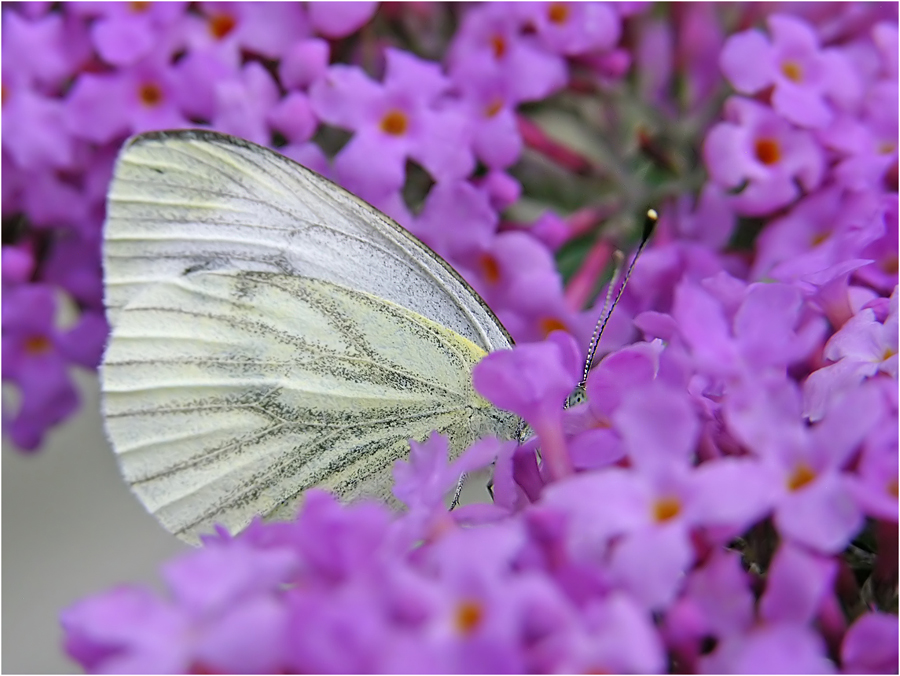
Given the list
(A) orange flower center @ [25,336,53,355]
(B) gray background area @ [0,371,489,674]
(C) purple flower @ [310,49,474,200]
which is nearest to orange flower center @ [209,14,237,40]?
(C) purple flower @ [310,49,474,200]

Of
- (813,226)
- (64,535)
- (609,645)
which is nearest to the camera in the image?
(609,645)

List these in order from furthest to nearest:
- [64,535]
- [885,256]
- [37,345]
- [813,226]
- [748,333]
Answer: [64,535] < [37,345] < [813,226] < [885,256] < [748,333]

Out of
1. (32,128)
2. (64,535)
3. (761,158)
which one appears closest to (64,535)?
→ (64,535)

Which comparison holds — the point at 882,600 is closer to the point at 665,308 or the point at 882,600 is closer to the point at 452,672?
the point at 452,672

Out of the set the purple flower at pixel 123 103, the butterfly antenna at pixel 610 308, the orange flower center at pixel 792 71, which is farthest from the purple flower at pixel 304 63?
the orange flower center at pixel 792 71

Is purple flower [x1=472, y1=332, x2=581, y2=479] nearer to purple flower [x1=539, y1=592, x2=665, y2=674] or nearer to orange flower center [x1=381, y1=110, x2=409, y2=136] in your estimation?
purple flower [x1=539, y1=592, x2=665, y2=674]

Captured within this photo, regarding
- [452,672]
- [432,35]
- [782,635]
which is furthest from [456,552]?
[432,35]

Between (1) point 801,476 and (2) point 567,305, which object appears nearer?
(1) point 801,476

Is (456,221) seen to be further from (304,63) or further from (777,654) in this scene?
(777,654)
